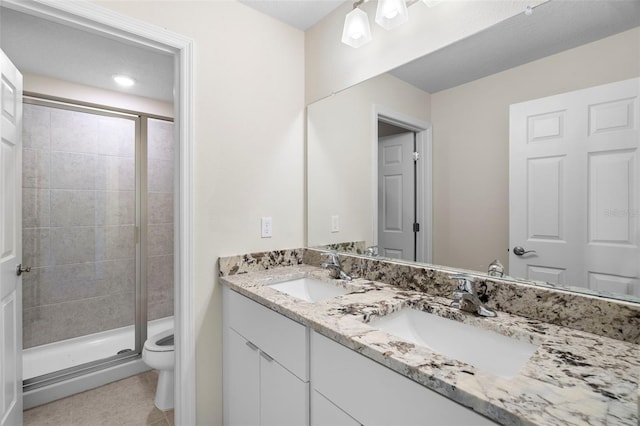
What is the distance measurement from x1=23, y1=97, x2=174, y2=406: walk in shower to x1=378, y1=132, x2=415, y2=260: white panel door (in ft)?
7.29

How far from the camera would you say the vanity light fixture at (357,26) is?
1.41 meters

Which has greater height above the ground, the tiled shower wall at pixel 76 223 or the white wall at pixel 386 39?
the white wall at pixel 386 39

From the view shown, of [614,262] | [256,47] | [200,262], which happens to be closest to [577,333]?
[614,262]

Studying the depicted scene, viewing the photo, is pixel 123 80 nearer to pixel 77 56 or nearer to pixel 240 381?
pixel 77 56

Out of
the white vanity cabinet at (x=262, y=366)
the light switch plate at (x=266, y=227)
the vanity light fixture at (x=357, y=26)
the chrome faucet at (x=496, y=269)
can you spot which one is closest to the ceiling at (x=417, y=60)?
the vanity light fixture at (x=357, y=26)

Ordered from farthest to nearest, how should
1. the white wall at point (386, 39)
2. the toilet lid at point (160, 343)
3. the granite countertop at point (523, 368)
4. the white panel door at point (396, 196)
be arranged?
1. the toilet lid at point (160, 343)
2. the white panel door at point (396, 196)
3. the white wall at point (386, 39)
4. the granite countertop at point (523, 368)

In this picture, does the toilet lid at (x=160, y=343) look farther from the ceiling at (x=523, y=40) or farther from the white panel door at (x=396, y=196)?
the ceiling at (x=523, y=40)

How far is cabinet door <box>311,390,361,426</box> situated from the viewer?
2.61 feet

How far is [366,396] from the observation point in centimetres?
74

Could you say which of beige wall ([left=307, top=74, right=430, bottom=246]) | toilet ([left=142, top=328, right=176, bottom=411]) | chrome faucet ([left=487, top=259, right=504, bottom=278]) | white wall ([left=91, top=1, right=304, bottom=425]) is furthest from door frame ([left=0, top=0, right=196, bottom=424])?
chrome faucet ([left=487, top=259, right=504, bottom=278])

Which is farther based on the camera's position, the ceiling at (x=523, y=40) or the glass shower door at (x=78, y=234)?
the glass shower door at (x=78, y=234)

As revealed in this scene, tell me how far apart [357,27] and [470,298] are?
129 cm

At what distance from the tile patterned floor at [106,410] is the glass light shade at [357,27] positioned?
2321mm

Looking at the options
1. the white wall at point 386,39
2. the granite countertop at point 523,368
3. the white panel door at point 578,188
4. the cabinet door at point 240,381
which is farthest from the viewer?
the cabinet door at point 240,381
